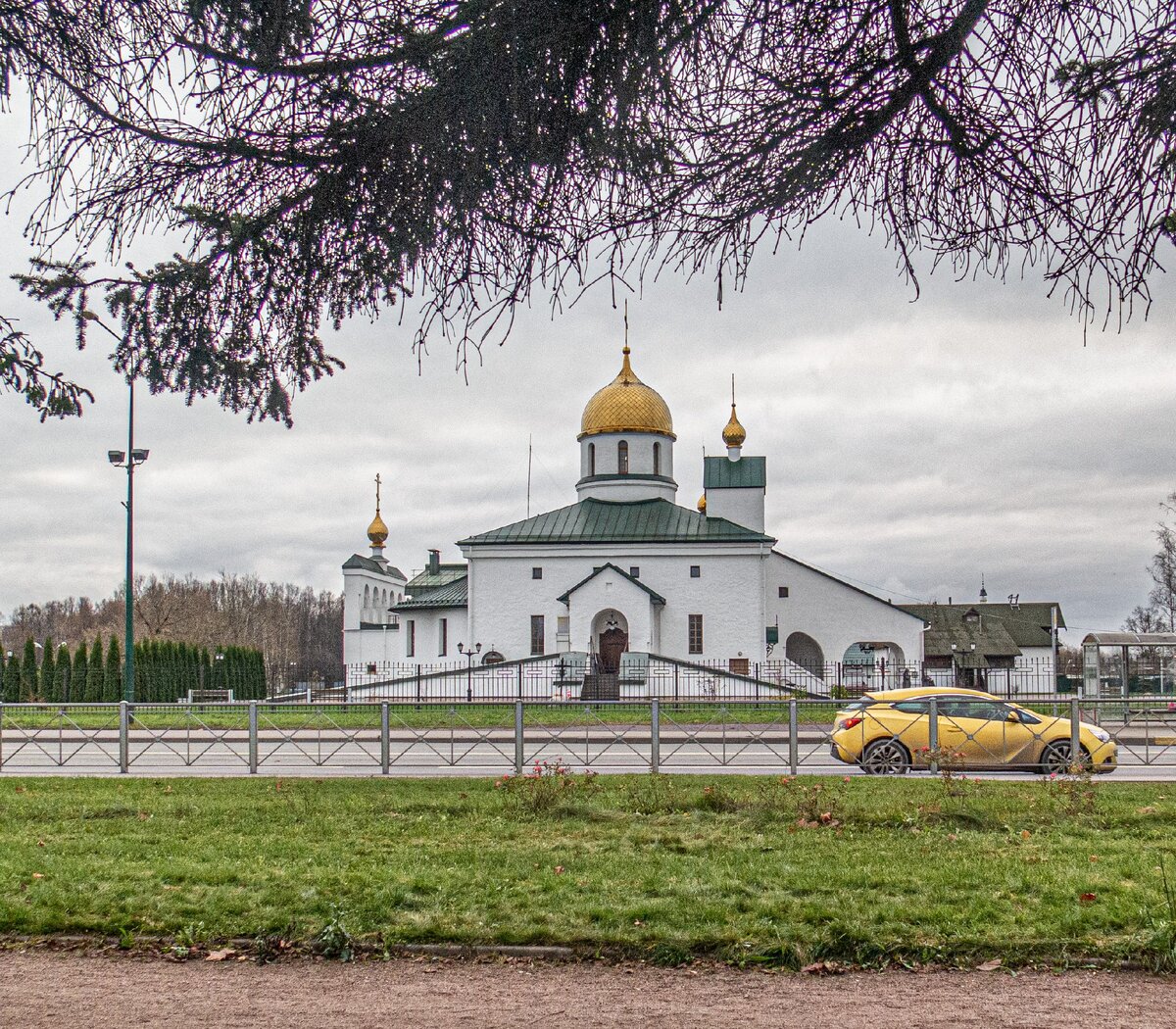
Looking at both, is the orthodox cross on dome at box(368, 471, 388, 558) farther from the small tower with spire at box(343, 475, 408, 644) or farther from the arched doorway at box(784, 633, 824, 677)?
the arched doorway at box(784, 633, 824, 677)

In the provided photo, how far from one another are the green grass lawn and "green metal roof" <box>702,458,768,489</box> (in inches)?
1745

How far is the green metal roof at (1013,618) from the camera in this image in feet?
235

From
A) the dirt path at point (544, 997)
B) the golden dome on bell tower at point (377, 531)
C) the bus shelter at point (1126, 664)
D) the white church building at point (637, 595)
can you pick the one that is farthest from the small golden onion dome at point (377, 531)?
the dirt path at point (544, 997)

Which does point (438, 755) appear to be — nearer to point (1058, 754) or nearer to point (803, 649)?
point (1058, 754)

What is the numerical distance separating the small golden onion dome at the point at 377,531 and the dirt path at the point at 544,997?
65.6 m

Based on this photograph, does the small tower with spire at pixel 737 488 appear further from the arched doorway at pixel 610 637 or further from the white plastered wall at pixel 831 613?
the arched doorway at pixel 610 637

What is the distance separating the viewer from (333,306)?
16.8 feet

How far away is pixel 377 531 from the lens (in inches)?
2800

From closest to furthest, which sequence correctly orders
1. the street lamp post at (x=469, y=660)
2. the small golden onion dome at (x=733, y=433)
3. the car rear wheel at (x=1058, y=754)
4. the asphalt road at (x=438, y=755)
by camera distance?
the car rear wheel at (x=1058, y=754), the asphalt road at (x=438, y=755), the street lamp post at (x=469, y=660), the small golden onion dome at (x=733, y=433)

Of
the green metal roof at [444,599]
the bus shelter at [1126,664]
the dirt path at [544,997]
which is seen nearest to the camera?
the dirt path at [544,997]

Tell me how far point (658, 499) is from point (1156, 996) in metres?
46.7

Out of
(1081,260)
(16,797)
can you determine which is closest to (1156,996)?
(1081,260)

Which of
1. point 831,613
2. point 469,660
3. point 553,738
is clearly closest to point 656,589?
point 469,660

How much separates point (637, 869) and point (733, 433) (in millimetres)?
50624
